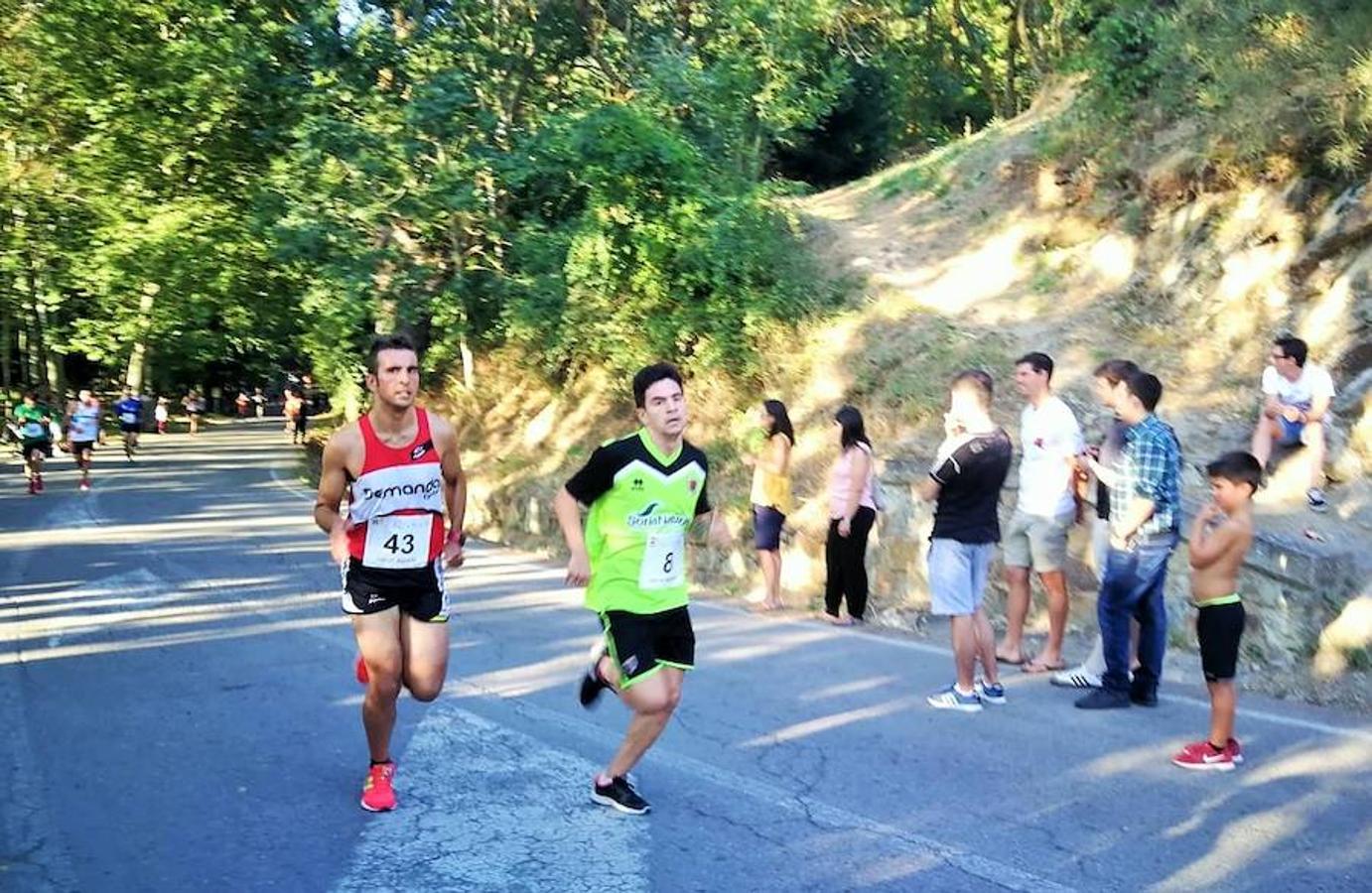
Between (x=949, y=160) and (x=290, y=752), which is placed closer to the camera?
(x=290, y=752)

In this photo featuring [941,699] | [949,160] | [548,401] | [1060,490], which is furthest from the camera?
[949,160]

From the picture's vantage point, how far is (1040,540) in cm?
804

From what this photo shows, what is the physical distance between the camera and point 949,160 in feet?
73.7

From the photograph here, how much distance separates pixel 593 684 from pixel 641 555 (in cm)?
73

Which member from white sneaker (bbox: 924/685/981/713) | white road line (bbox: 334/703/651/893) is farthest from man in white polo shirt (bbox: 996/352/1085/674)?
white road line (bbox: 334/703/651/893)

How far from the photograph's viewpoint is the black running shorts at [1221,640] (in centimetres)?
599

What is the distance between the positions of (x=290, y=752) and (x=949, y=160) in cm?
1879

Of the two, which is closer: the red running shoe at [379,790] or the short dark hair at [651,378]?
the short dark hair at [651,378]

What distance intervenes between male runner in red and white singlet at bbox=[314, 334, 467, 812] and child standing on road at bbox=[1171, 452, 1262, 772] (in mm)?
3616

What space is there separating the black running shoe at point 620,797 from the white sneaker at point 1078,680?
3322mm

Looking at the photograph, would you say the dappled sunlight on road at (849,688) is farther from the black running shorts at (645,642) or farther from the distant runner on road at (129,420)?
the distant runner on road at (129,420)

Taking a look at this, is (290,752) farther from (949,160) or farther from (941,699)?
(949,160)

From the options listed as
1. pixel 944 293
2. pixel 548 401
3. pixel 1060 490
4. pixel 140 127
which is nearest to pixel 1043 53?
pixel 944 293

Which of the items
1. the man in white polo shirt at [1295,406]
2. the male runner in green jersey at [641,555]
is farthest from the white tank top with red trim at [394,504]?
the man in white polo shirt at [1295,406]
